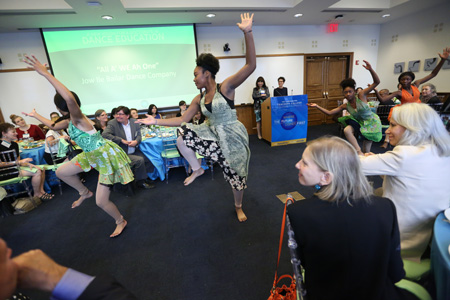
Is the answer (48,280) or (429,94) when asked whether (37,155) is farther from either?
(429,94)

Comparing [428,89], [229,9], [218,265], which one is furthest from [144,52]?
[428,89]

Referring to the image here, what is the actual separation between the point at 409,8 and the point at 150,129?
23.9 ft

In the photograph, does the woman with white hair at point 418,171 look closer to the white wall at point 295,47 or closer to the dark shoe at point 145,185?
the dark shoe at point 145,185

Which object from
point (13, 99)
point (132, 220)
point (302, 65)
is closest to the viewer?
point (132, 220)

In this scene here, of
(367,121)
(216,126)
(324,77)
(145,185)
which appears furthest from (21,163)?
(324,77)

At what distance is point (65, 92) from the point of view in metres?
1.64

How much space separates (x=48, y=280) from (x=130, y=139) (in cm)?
319

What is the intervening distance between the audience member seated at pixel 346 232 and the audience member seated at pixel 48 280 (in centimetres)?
66

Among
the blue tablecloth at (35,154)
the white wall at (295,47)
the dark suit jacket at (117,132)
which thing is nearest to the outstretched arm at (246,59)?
the dark suit jacket at (117,132)

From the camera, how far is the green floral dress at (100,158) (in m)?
2.03

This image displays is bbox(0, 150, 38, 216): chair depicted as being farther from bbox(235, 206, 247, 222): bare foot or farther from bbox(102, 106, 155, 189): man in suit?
bbox(235, 206, 247, 222): bare foot

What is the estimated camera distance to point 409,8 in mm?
5535

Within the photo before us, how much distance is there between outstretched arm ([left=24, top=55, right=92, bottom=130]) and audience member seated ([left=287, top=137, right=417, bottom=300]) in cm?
184

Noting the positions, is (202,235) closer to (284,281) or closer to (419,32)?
(284,281)
